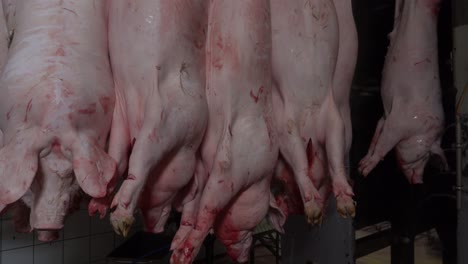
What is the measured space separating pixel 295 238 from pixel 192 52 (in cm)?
116

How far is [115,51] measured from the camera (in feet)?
3.02

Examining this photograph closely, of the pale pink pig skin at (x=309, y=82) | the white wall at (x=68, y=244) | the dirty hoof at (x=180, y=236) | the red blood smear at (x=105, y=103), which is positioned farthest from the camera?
the white wall at (x=68, y=244)

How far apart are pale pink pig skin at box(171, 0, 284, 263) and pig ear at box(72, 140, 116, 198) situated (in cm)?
27

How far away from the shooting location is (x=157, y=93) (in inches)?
34.4

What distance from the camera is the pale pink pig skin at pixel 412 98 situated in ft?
5.21

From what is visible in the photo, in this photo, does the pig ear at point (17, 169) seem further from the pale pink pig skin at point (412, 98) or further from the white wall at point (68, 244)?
the white wall at point (68, 244)

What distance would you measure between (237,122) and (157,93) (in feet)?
0.83

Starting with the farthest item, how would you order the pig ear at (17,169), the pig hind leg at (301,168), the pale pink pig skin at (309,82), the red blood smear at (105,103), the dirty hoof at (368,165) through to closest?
the dirty hoof at (368,165)
the pale pink pig skin at (309,82)
the pig hind leg at (301,168)
the red blood smear at (105,103)
the pig ear at (17,169)

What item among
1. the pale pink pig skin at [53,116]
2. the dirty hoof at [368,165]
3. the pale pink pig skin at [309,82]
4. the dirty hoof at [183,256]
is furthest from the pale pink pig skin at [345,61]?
the pale pink pig skin at [53,116]

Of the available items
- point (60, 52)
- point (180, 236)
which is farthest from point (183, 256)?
point (60, 52)

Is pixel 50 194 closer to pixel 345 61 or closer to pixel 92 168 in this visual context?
pixel 92 168

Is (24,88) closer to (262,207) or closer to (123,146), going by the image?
(123,146)

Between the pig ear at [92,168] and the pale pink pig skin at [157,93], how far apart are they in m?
0.05

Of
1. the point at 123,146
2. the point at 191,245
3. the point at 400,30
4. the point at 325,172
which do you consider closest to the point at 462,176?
the point at 400,30
